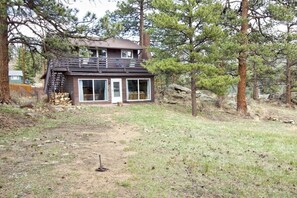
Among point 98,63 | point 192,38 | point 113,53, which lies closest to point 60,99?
point 98,63

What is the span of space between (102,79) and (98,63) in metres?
1.20

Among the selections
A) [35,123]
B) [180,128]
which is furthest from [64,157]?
[180,128]

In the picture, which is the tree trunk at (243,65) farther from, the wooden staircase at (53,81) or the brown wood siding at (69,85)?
the wooden staircase at (53,81)

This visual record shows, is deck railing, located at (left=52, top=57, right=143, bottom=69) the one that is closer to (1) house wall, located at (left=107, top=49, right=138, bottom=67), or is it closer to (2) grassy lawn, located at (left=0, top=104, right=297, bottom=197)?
(1) house wall, located at (left=107, top=49, right=138, bottom=67)

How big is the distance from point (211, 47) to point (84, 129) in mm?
9619

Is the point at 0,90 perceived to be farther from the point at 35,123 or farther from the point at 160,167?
the point at 160,167

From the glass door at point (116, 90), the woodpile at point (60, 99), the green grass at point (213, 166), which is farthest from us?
the glass door at point (116, 90)

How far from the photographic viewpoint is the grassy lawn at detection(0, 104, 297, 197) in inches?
175

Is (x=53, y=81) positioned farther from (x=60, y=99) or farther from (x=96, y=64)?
(x=96, y=64)

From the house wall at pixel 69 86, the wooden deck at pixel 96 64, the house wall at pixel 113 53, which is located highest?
the house wall at pixel 113 53

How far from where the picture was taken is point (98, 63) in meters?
21.0

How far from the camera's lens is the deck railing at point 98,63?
65.9 ft

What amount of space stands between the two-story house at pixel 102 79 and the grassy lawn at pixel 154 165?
36.3 ft

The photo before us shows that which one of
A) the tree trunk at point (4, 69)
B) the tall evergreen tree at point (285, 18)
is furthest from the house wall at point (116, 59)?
the tall evergreen tree at point (285, 18)
